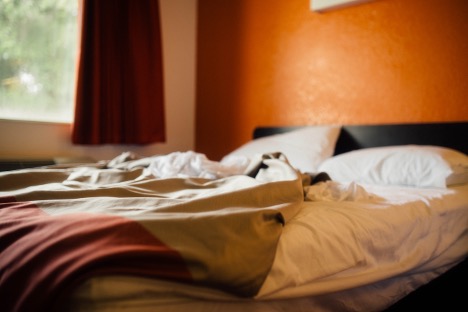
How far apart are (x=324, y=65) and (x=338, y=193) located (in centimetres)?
145

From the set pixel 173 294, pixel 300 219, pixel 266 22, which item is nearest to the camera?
pixel 173 294

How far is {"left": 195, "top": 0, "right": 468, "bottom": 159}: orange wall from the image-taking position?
5.82ft

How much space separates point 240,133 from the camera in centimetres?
294

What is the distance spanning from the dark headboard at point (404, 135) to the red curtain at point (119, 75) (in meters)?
1.63

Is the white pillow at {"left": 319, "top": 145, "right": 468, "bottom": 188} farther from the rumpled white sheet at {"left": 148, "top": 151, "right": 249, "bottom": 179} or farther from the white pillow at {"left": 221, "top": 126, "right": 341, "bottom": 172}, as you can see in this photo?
the rumpled white sheet at {"left": 148, "top": 151, "right": 249, "bottom": 179}

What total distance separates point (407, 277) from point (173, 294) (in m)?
0.81

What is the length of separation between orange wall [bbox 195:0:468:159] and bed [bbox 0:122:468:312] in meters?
0.54

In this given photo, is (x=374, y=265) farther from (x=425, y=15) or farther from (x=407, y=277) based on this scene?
(x=425, y=15)

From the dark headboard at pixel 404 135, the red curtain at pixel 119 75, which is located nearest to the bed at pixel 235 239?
the dark headboard at pixel 404 135

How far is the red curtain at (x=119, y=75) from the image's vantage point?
2.44 metres

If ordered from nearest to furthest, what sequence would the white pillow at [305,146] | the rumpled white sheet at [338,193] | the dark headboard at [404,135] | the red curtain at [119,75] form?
the rumpled white sheet at [338,193]
the dark headboard at [404,135]
the white pillow at [305,146]
the red curtain at [119,75]

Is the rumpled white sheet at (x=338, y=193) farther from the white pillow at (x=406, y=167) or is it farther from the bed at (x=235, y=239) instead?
the white pillow at (x=406, y=167)

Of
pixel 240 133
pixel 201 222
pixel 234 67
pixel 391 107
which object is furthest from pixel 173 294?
pixel 234 67

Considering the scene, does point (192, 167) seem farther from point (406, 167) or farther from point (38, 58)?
point (38, 58)
